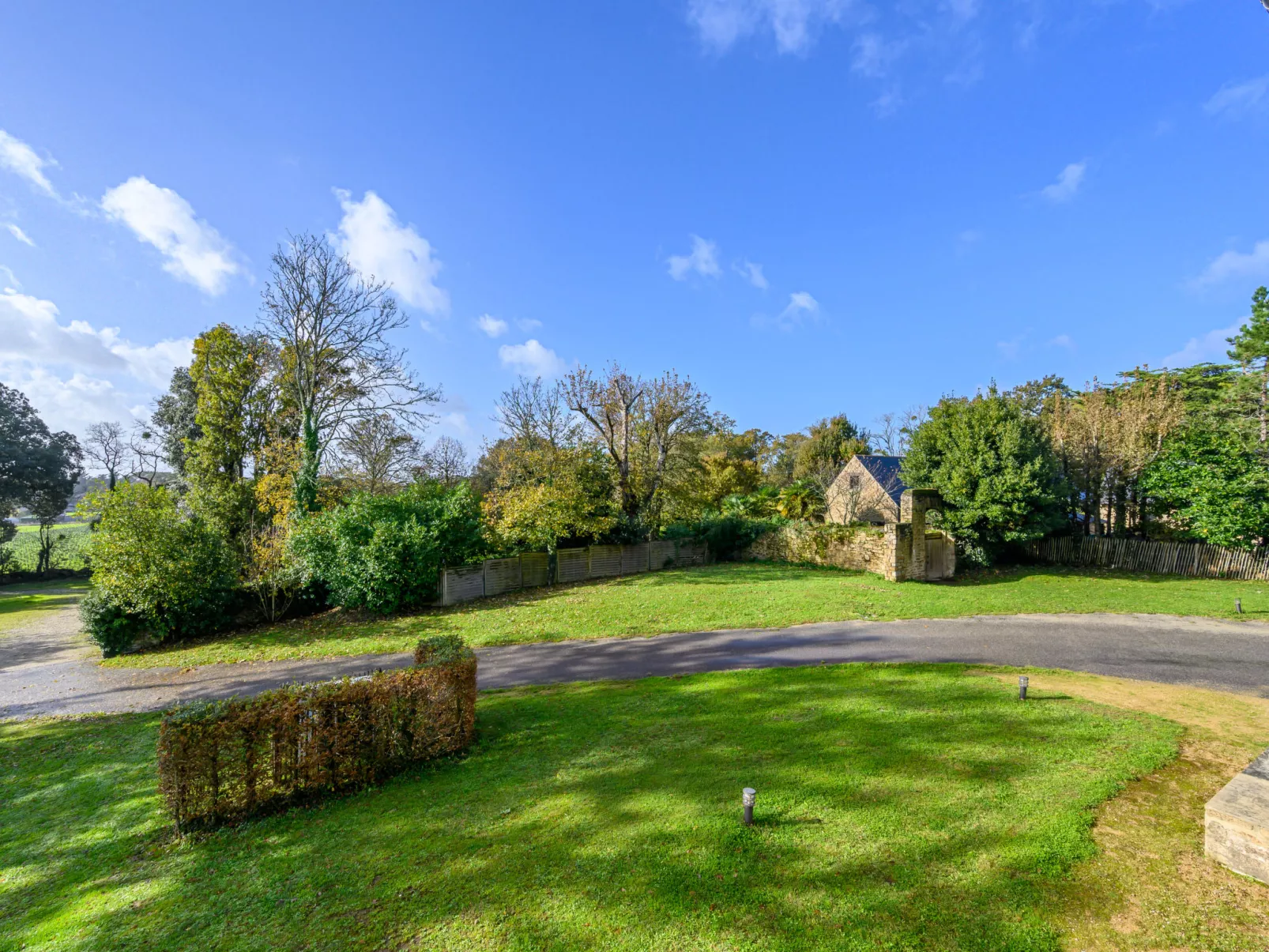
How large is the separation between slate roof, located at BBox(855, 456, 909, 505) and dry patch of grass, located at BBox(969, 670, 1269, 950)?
24.8m

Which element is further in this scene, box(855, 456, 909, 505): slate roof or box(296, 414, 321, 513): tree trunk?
box(855, 456, 909, 505): slate roof

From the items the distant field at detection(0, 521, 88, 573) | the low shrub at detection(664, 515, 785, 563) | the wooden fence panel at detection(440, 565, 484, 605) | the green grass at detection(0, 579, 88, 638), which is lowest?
the green grass at detection(0, 579, 88, 638)

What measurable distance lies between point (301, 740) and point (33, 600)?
33418mm

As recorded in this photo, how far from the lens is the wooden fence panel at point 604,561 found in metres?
22.9

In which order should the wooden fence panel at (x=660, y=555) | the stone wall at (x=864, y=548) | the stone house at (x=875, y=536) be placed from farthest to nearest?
the wooden fence panel at (x=660, y=555) → the stone house at (x=875, y=536) → the stone wall at (x=864, y=548)

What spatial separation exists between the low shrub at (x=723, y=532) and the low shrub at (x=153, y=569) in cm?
1842

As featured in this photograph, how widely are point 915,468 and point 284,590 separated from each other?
78.4 ft

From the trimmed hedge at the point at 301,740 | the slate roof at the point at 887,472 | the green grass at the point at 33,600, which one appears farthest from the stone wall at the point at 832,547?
the green grass at the point at 33,600

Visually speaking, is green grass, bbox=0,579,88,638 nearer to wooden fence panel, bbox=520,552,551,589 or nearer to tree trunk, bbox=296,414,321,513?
tree trunk, bbox=296,414,321,513

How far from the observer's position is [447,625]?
1420 cm

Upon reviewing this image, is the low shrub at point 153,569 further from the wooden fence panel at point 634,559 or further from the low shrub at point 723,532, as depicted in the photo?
the low shrub at point 723,532

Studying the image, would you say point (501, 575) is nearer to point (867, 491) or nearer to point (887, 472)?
point (867, 491)

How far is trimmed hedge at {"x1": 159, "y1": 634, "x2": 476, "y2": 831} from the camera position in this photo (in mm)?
4930

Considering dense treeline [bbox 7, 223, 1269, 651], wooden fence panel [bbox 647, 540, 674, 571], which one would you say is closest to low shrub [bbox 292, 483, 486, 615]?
dense treeline [bbox 7, 223, 1269, 651]
